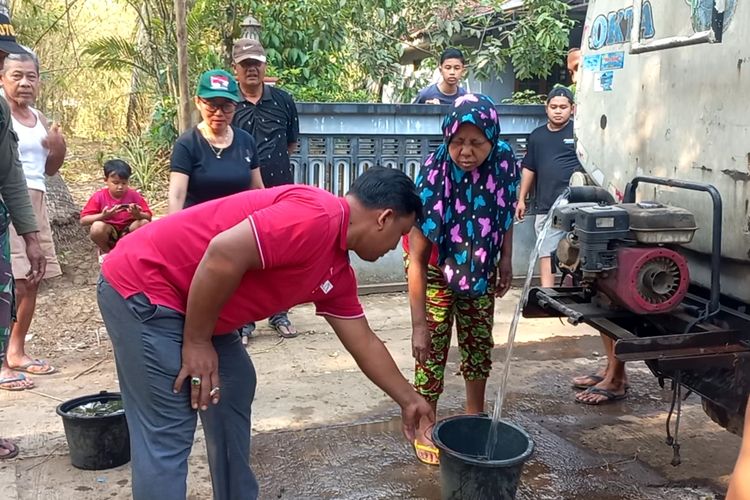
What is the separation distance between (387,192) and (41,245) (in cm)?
303

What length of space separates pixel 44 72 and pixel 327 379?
7.69 metres

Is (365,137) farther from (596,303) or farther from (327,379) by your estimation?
(596,303)

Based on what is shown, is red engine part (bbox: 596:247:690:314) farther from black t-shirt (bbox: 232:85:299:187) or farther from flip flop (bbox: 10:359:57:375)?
flip flop (bbox: 10:359:57:375)

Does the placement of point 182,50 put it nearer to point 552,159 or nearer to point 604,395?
point 552,159

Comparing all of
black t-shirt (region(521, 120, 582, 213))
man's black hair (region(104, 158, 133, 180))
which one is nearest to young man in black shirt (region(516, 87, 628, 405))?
black t-shirt (region(521, 120, 582, 213))

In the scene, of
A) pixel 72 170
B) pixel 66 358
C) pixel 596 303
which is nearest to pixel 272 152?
pixel 66 358

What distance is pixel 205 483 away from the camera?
3328 millimetres

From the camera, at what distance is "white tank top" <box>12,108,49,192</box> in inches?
173

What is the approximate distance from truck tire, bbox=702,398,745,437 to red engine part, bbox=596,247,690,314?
49 cm

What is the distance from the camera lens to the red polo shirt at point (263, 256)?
84.9 inches

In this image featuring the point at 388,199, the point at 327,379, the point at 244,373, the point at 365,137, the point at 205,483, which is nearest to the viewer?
the point at 388,199

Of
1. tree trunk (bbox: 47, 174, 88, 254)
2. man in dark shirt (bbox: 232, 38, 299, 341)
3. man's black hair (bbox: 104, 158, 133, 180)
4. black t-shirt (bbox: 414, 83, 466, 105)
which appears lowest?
tree trunk (bbox: 47, 174, 88, 254)

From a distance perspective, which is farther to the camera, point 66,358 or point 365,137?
point 365,137

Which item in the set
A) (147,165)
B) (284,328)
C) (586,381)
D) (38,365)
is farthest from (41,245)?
(147,165)
